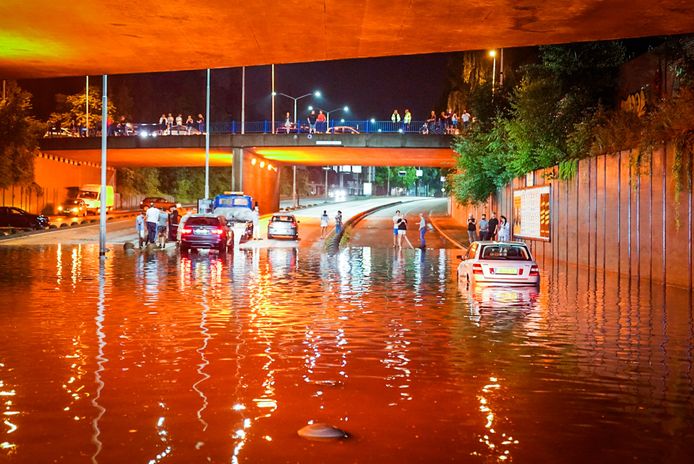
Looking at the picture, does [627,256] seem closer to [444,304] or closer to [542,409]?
[444,304]

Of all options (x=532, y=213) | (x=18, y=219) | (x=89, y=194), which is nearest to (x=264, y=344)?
(x=532, y=213)

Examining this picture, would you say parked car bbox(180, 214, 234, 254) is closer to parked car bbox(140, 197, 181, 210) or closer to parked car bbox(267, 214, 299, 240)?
parked car bbox(267, 214, 299, 240)

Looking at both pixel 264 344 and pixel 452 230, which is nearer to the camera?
pixel 264 344

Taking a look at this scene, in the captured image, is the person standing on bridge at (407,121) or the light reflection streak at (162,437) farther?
the person standing on bridge at (407,121)

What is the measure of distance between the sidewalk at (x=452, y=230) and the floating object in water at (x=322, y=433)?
3811 cm

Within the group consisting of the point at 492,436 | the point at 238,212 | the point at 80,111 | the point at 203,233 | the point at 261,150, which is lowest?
the point at 492,436

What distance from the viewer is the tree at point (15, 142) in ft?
170

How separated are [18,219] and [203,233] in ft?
60.1

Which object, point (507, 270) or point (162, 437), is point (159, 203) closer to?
point (507, 270)

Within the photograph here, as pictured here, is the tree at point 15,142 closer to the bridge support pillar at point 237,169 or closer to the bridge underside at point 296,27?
the bridge support pillar at point 237,169

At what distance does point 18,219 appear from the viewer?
48.9 meters

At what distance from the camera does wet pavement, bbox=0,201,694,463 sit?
21.9 feet

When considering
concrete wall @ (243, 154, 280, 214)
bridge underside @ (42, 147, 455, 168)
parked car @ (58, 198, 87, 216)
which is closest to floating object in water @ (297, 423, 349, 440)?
bridge underside @ (42, 147, 455, 168)

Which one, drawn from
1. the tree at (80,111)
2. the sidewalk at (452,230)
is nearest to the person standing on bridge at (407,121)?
the sidewalk at (452,230)
